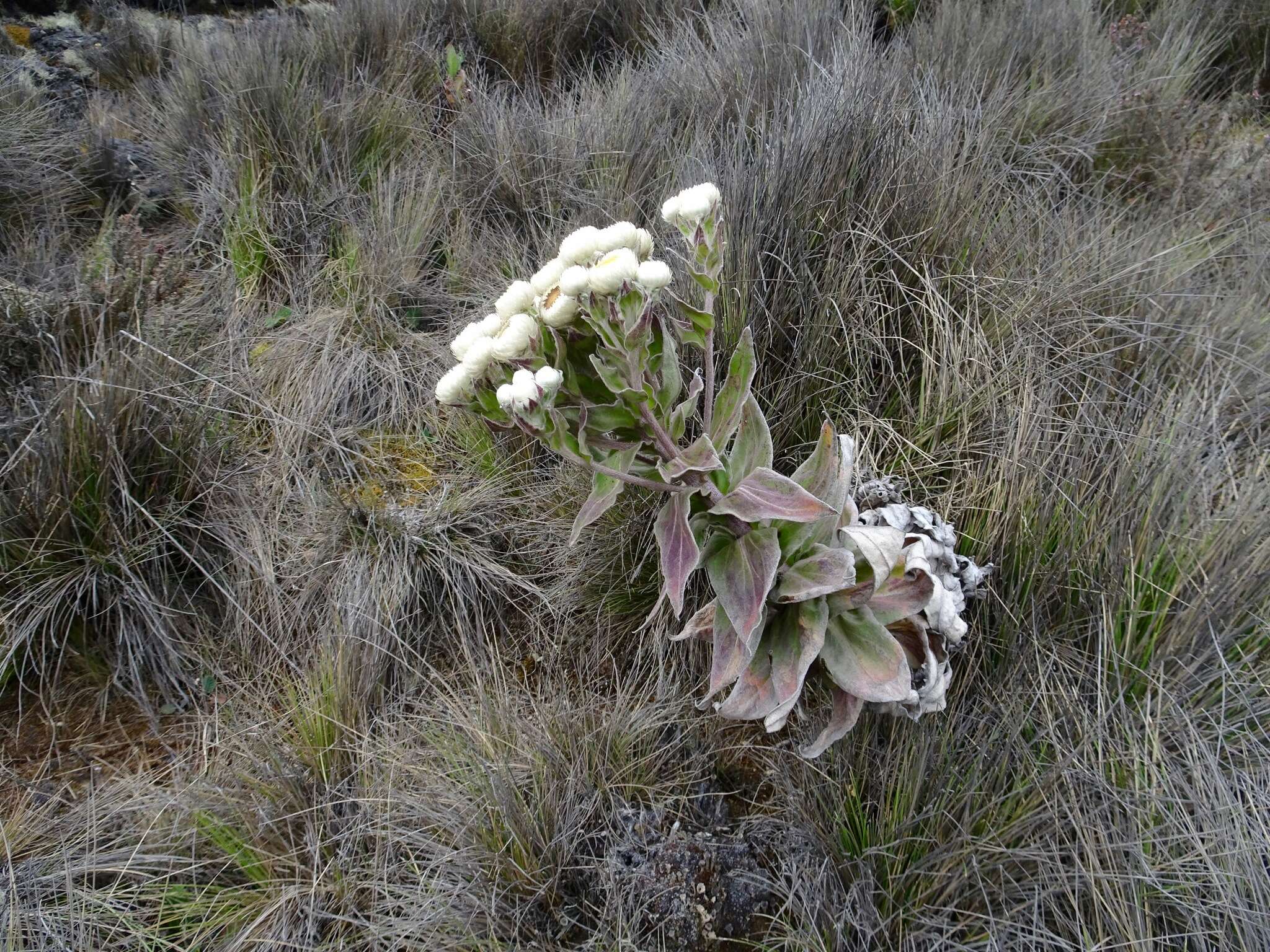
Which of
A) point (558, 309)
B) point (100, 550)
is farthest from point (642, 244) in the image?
point (100, 550)

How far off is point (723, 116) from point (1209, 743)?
2.41 meters

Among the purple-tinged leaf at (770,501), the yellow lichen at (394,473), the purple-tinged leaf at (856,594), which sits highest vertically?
the purple-tinged leaf at (770,501)

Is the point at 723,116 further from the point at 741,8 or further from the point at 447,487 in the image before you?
the point at 447,487

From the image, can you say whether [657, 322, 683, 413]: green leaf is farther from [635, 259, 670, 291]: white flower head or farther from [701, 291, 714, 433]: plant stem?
[635, 259, 670, 291]: white flower head

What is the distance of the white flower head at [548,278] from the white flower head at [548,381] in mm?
175

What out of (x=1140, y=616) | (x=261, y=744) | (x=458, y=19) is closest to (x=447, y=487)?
(x=261, y=744)

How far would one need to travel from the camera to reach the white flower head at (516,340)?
111 cm

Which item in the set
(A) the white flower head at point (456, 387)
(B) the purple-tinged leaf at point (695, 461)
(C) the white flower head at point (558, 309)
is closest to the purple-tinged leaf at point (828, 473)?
(B) the purple-tinged leaf at point (695, 461)

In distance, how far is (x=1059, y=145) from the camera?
2.77 meters

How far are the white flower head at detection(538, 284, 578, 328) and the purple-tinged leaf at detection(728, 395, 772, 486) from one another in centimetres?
37

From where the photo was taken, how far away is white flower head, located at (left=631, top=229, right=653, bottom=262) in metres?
1.21

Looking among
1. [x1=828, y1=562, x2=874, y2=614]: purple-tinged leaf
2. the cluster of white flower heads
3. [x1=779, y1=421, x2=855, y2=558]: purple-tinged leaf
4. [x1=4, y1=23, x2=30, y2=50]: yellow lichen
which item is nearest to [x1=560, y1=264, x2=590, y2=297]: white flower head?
the cluster of white flower heads

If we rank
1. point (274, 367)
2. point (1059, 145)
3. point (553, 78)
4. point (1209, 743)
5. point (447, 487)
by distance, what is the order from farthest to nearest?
point (553, 78) → point (1059, 145) → point (274, 367) → point (447, 487) → point (1209, 743)

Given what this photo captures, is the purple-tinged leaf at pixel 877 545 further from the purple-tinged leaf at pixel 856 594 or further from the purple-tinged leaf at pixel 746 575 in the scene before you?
the purple-tinged leaf at pixel 746 575
